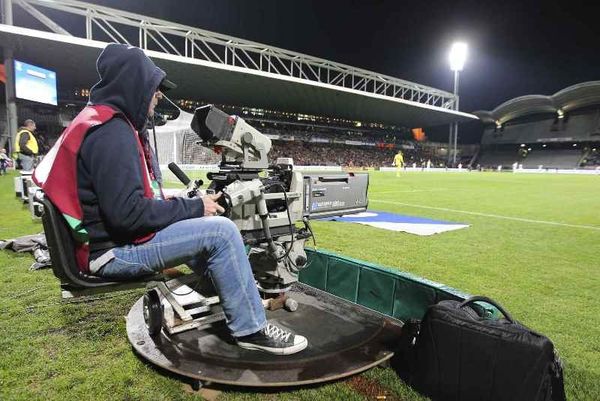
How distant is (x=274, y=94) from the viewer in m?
41.7

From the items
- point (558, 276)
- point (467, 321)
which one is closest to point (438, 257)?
point (558, 276)

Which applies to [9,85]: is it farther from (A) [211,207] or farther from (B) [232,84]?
(A) [211,207]

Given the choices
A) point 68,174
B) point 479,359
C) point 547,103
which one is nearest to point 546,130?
point 547,103

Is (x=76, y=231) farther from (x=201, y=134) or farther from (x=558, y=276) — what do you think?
(x=558, y=276)

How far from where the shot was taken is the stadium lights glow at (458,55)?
168ft

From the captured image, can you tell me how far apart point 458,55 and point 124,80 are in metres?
58.6

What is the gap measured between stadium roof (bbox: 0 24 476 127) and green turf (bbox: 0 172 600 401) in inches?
917

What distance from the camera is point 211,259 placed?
6.37 ft

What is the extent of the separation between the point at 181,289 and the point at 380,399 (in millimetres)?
1525

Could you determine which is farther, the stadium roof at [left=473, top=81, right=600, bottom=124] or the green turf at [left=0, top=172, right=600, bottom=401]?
the stadium roof at [left=473, top=81, right=600, bottom=124]

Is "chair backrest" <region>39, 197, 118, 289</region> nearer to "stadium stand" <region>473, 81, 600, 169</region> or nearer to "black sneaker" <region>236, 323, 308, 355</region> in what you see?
"black sneaker" <region>236, 323, 308, 355</region>

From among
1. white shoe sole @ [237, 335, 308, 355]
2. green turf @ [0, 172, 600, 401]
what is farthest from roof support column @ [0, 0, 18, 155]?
white shoe sole @ [237, 335, 308, 355]

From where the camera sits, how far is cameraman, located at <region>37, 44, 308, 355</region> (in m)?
1.66

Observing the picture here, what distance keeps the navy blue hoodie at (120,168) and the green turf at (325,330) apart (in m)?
0.78
